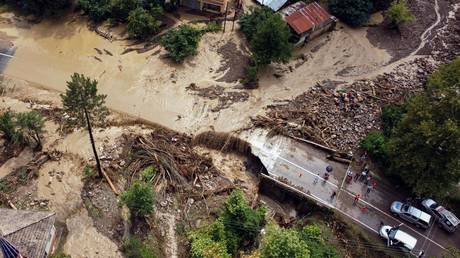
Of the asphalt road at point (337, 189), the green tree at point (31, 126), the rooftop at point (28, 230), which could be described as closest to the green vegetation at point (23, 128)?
the green tree at point (31, 126)

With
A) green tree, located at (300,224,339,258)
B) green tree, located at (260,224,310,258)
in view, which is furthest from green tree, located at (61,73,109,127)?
green tree, located at (300,224,339,258)

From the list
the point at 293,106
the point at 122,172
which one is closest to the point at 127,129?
the point at 122,172

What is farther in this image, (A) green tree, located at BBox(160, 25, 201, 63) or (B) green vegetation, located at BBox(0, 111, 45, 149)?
(A) green tree, located at BBox(160, 25, 201, 63)

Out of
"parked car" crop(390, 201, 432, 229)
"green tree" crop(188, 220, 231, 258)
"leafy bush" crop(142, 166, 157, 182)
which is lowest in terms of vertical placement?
"green tree" crop(188, 220, 231, 258)

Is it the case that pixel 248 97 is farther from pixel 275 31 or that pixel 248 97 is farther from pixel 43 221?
pixel 43 221

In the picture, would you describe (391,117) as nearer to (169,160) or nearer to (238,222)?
(238,222)

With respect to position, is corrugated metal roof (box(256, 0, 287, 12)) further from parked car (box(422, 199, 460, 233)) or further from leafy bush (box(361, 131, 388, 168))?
parked car (box(422, 199, 460, 233))
